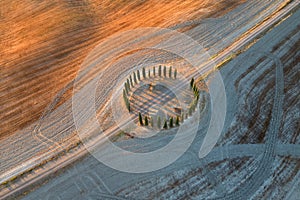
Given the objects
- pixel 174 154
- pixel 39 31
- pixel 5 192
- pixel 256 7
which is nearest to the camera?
pixel 5 192

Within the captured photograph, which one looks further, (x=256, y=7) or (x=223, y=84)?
(x=256, y=7)

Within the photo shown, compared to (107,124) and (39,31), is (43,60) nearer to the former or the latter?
(39,31)

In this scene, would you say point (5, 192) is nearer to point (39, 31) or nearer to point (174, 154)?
point (174, 154)

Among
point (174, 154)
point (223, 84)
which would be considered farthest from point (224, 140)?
point (223, 84)

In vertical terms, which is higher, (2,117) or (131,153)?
(2,117)

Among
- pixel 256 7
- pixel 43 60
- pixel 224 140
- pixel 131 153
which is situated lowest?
pixel 224 140

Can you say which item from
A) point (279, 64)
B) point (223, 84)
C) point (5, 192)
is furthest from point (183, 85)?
point (5, 192)

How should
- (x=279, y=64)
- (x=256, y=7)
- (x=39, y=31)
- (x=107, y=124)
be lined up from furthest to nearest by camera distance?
1. (x=256, y=7)
2. (x=39, y=31)
3. (x=279, y=64)
4. (x=107, y=124)

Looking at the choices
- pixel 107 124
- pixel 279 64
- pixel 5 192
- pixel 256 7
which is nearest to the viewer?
pixel 5 192

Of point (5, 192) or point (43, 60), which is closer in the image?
point (5, 192)
